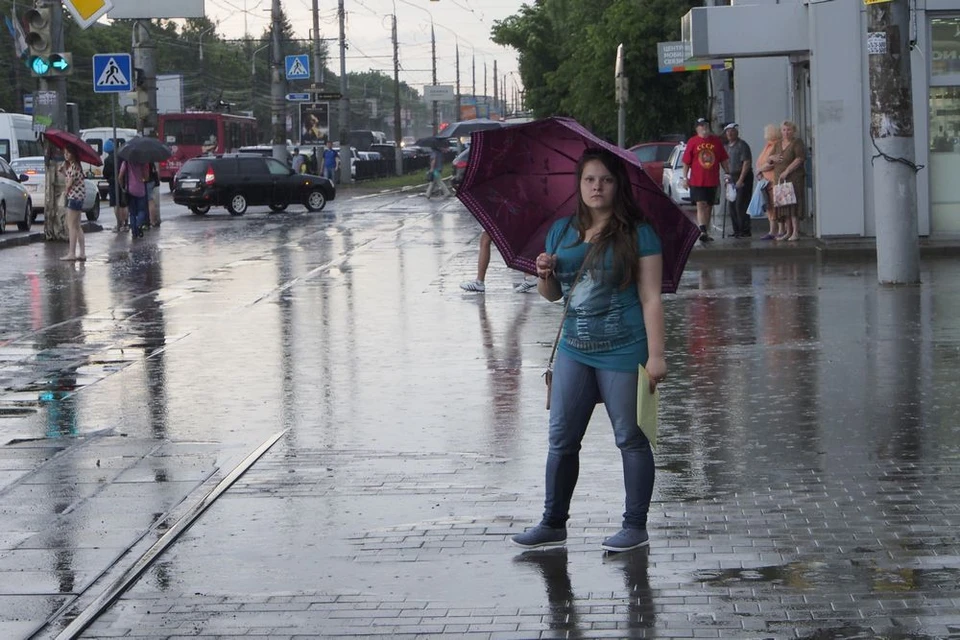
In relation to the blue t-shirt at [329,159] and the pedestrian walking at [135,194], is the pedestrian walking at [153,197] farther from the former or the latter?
the blue t-shirt at [329,159]

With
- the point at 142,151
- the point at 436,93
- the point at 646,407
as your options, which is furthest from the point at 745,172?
the point at 436,93

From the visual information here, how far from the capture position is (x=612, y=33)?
45.6 metres

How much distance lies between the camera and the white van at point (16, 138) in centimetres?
4916

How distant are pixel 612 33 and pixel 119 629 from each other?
135 feet

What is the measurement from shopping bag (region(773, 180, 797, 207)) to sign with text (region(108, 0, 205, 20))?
2590 centimetres

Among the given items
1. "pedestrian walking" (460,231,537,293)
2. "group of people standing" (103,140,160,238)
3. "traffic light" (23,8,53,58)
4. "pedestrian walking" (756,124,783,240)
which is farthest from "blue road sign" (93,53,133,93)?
"pedestrian walking" (460,231,537,293)

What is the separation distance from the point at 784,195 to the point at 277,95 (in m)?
38.9

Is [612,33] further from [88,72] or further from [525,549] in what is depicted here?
[88,72]

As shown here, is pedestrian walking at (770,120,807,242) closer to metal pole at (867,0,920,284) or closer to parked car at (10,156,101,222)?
metal pole at (867,0,920,284)

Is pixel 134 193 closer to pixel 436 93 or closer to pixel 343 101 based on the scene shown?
pixel 343 101

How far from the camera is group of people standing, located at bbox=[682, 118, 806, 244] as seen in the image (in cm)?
2262

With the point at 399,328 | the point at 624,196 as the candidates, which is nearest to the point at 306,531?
the point at 624,196

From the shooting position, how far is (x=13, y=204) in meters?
30.9

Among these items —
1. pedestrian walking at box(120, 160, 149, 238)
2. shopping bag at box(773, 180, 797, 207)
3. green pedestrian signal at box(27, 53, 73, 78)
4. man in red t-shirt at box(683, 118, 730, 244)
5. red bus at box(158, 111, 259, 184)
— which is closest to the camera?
shopping bag at box(773, 180, 797, 207)
